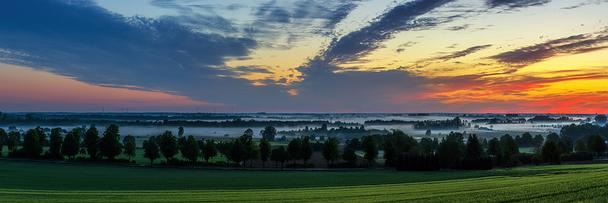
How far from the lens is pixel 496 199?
20.9 m

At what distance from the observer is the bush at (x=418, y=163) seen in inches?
3342

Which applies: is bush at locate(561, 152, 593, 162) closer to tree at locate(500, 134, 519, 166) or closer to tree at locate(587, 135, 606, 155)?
tree at locate(587, 135, 606, 155)

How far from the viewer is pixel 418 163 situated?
85188mm

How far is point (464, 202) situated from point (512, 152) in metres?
99.6

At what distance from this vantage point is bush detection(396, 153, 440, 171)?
278 ft

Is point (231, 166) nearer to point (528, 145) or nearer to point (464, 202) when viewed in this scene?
point (464, 202)

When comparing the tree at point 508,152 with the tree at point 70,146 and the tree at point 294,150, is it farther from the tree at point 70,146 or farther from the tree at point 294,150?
the tree at point 70,146

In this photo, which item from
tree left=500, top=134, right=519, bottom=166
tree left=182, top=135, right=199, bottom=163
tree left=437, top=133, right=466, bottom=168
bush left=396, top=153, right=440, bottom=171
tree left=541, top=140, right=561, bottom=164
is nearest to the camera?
bush left=396, top=153, right=440, bottom=171

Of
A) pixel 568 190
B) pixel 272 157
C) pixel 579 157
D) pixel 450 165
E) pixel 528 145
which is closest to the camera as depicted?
pixel 568 190

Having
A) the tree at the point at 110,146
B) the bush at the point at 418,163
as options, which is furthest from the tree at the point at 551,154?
the tree at the point at 110,146

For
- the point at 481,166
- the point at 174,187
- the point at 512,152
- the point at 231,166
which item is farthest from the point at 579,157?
the point at 174,187

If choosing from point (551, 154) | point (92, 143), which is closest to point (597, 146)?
point (551, 154)

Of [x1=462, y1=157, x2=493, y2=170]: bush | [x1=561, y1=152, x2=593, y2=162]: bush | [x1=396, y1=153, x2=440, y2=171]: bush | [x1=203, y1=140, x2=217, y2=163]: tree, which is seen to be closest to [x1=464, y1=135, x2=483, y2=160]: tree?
[x1=462, y1=157, x2=493, y2=170]: bush

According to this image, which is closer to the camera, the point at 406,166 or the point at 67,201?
the point at 67,201
